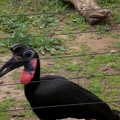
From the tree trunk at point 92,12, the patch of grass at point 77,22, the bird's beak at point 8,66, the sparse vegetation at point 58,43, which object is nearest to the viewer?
the bird's beak at point 8,66

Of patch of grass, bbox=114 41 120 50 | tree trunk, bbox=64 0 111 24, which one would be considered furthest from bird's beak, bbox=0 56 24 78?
tree trunk, bbox=64 0 111 24

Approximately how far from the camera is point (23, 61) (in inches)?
123

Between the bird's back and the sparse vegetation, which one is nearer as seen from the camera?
the bird's back

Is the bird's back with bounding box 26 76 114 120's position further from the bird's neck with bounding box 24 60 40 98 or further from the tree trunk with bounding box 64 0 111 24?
the tree trunk with bounding box 64 0 111 24

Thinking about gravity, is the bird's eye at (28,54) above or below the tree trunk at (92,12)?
above

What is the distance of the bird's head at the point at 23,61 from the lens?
307 centimetres

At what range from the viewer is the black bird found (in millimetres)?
3049

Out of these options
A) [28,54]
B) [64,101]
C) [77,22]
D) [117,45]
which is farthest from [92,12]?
[64,101]

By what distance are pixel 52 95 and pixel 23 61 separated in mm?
349

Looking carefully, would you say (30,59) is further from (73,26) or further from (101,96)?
(73,26)

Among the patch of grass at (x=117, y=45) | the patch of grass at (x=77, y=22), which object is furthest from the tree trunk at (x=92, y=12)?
the patch of grass at (x=117, y=45)

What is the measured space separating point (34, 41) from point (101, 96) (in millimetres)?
1230

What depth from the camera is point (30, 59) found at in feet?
10.3

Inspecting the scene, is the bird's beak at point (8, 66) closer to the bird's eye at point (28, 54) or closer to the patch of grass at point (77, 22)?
the bird's eye at point (28, 54)
